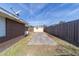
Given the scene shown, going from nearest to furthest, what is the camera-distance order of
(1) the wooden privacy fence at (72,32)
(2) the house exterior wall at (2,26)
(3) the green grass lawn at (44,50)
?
(3) the green grass lawn at (44,50), (2) the house exterior wall at (2,26), (1) the wooden privacy fence at (72,32)

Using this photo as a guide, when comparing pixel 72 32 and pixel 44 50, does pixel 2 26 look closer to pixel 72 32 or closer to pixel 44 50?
pixel 44 50

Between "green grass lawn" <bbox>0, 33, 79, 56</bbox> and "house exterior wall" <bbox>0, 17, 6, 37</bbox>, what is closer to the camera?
"green grass lawn" <bbox>0, 33, 79, 56</bbox>

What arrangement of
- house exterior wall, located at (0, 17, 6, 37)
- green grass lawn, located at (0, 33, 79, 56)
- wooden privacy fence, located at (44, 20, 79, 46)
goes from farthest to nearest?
wooden privacy fence, located at (44, 20, 79, 46) → house exterior wall, located at (0, 17, 6, 37) → green grass lawn, located at (0, 33, 79, 56)

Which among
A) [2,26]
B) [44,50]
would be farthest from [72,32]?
[2,26]

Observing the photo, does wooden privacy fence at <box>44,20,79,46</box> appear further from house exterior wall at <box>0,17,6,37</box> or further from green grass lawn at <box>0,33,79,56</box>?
house exterior wall at <box>0,17,6,37</box>

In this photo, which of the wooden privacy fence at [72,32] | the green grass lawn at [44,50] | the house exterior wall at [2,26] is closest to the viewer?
the green grass lawn at [44,50]

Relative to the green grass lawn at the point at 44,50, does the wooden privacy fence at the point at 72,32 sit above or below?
above

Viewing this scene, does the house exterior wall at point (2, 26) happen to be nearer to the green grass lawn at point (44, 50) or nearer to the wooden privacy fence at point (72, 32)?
the green grass lawn at point (44, 50)

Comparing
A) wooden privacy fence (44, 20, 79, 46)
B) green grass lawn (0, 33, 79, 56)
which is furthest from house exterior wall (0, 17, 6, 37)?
wooden privacy fence (44, 20, 79, 46)

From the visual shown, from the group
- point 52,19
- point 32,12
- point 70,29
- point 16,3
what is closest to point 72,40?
point 70,29

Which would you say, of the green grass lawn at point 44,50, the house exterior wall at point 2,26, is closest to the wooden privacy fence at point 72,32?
the green grass lawn at point 44,50

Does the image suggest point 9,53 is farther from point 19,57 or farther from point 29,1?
point 29,1

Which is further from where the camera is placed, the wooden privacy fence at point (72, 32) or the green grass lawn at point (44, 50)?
the wooden privacy fence at point (72, 32)

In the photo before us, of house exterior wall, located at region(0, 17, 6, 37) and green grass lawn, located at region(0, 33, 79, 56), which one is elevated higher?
house exterior wall, located at region(0, 17, 6, 37)
